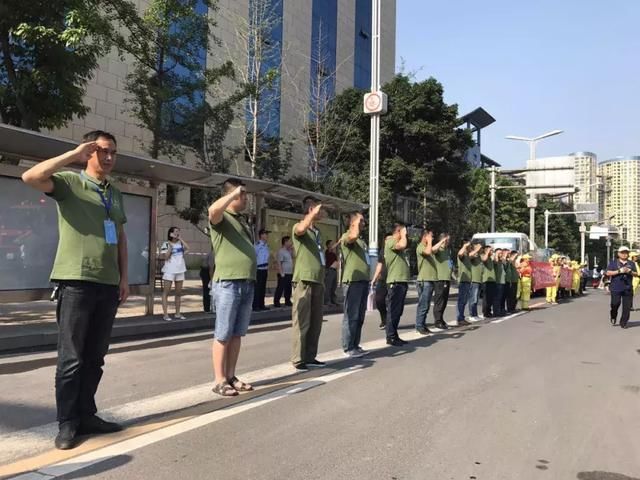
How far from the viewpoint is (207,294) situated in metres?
11.7

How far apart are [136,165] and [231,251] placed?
17.7ft

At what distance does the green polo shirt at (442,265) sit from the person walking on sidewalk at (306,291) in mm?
4328

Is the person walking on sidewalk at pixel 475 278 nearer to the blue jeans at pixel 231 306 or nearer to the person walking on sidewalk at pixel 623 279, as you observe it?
the person walking on sidewalk at pixel 623 279

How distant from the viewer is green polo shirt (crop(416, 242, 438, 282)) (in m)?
9.70

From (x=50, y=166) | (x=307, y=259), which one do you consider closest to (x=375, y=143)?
(x=307, y=259)

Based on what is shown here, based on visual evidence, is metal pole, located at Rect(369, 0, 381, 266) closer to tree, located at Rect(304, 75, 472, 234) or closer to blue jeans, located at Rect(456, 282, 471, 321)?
blue jeans, located at Rect(456, 282, 471, 321)

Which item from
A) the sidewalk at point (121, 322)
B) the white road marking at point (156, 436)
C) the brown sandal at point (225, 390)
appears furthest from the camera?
the sidewalk at point (121, 322)

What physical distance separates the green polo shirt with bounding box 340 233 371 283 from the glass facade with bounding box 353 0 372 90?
31.4 metres

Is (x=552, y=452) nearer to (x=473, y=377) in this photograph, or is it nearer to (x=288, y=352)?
(x=473, y=377)

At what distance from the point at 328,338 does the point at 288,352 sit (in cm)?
156

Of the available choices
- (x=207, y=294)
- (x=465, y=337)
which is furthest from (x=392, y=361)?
(x=207, y=294)

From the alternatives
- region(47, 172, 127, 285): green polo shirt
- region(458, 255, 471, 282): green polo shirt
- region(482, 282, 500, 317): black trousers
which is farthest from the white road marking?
region(482, 282, 500, 317): black trousers

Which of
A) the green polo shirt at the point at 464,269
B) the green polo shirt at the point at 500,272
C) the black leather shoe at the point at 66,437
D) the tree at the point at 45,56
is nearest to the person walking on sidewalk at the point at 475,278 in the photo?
the green polo shirt at the point at 464,269

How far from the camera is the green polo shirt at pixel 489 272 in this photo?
13031 mm
